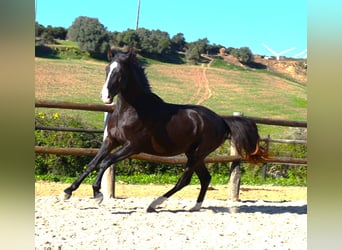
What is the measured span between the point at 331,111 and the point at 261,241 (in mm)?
2645

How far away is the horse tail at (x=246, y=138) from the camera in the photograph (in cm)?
519

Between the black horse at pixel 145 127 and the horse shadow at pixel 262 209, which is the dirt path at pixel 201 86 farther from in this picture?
the black horse at pixel 145 127

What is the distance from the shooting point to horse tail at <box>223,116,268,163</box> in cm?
519

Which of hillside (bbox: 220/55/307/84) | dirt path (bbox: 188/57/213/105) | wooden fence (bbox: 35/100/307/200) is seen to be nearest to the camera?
wooden fence (bbox: 35/100/307/200)

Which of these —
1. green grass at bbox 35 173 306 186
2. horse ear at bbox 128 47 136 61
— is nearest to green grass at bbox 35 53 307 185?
green grass at bbox 35 173 306 186

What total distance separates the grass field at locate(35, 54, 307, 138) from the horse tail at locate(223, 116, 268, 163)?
9.31 metres

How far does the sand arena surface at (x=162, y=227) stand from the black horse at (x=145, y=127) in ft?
0.99

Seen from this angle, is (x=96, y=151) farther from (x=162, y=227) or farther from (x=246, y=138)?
(x=162, y=227)

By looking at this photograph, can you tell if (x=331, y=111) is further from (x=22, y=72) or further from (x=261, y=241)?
(x=261, y=241)

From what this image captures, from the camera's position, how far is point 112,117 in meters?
4.77

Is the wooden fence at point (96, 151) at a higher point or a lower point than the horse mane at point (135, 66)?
lower

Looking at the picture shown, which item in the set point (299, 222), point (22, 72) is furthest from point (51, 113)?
point (22, 72)

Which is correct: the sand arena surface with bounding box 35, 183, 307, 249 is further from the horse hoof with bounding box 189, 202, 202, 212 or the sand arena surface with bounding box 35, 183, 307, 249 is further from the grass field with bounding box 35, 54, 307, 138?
the grass field with bounding box 35, 54, 307, 138

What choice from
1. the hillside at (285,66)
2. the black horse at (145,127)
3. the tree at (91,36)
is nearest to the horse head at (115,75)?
the black horse at (145,127)
